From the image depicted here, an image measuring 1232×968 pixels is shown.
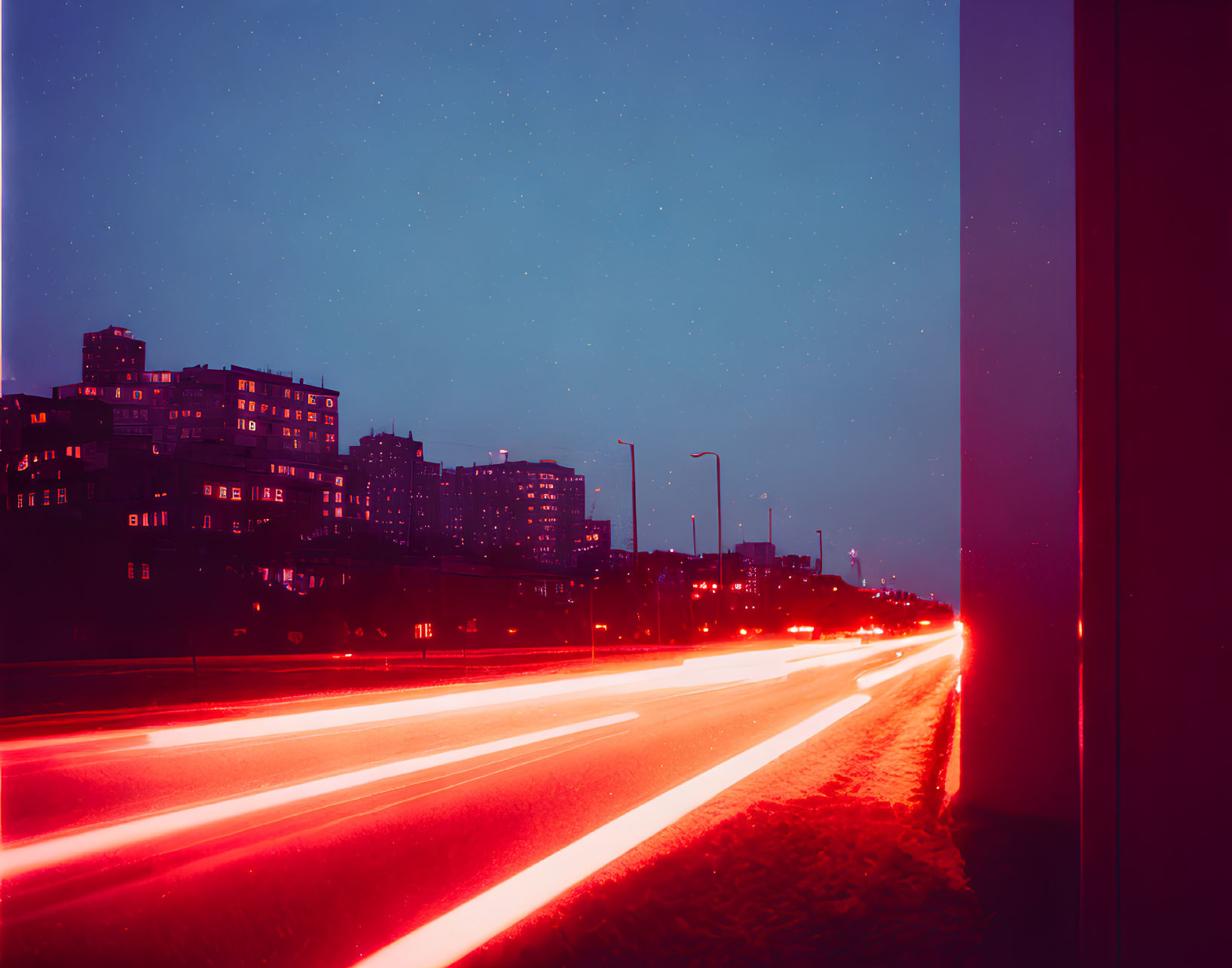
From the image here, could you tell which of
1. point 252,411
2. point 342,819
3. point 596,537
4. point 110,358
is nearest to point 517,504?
point 596,537

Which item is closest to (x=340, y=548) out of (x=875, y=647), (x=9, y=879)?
(x=875, y=647)

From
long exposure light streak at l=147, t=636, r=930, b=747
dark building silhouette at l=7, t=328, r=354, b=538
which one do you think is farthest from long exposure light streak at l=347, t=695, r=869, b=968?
dark building silhouette at l=7, t=328, r=354, b=538

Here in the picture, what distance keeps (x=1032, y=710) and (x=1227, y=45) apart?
485 centimetres

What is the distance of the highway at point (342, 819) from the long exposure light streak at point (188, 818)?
0.10ft

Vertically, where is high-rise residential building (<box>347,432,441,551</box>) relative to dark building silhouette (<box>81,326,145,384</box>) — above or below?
below

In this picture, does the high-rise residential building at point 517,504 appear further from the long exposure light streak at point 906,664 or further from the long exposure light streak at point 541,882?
the long exposure light streak at point 541,882

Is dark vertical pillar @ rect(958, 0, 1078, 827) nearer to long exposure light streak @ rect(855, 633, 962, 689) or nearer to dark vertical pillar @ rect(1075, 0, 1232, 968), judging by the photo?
dark vertical pillar @ rect(1075, 0, 1232, 968)

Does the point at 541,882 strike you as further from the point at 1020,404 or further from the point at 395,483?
the point at 395,483

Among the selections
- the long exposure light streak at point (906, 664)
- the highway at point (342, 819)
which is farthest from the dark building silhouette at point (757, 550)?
the highway at point (342, 819)

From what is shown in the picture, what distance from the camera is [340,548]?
5728cm

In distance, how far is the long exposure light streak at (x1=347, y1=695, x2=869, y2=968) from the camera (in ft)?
13.5

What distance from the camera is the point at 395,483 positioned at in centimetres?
14200

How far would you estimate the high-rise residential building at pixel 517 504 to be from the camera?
124 metres

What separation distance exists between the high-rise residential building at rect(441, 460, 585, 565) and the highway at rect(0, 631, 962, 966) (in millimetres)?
103022
